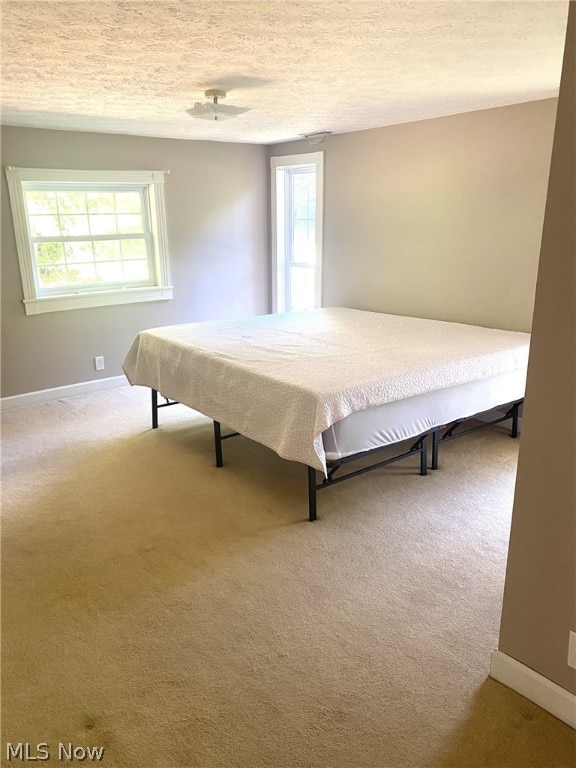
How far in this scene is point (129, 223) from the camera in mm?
4957

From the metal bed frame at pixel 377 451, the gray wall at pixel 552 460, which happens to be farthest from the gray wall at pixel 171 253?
the gray wall at pixel 552 460

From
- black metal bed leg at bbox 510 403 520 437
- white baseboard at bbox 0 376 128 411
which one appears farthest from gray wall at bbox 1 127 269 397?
black metal bed leg at bbox 510 403 520 437

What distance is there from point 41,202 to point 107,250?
0.64m

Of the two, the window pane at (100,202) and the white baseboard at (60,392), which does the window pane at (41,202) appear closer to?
the window pane at (100,202)

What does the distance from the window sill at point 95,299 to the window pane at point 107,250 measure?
0.30m

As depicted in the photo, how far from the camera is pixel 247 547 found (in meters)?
2.60

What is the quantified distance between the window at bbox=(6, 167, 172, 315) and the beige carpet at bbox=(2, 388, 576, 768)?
Answer: 167 centimetres

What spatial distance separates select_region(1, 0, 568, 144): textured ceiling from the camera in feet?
5.98

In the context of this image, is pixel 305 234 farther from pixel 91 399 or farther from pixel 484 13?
pixel 484 13

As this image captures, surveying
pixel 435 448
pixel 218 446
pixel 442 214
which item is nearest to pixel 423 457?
pixel 435 448

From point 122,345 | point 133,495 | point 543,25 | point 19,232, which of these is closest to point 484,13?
point 543,25

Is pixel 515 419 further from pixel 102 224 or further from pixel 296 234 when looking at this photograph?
pixel 102 224

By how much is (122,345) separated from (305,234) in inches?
83.4

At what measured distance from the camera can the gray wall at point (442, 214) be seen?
3.64 m
